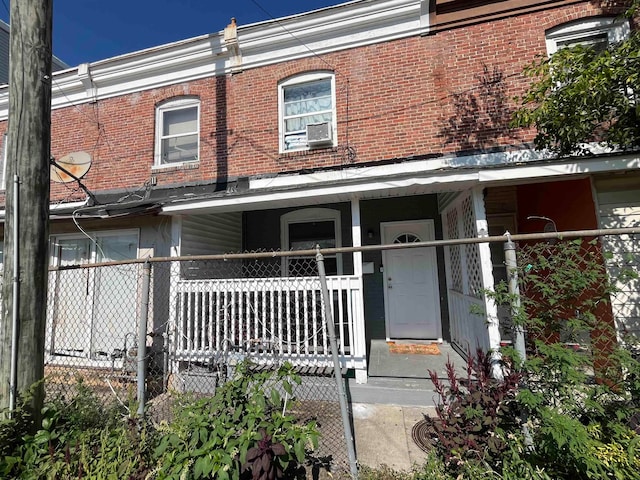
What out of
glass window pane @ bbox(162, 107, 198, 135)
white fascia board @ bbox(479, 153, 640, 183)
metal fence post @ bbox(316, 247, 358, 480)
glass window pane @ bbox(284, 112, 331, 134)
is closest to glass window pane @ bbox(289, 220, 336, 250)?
glass window pane @ bbox(284, 112, 331, 134)

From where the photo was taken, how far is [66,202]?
716 centimetres

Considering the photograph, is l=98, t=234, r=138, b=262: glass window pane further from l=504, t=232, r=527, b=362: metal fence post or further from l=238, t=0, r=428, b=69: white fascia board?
l=504, t=232, r=527, b=362: metal fence post

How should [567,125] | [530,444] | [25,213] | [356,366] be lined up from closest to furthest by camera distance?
1. [530,444]
2. [25,213]
3. [567,125]
4. [356,366]

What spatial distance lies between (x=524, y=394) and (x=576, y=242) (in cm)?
127

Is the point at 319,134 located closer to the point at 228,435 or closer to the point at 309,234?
the point at 309,234

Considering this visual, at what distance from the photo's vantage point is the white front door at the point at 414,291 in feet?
22.3

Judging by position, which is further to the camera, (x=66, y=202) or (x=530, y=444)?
(x=66, y=202)

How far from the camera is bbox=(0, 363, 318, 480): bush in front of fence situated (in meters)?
2.27

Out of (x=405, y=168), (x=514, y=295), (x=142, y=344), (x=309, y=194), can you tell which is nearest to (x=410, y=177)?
(x=405, y=168)

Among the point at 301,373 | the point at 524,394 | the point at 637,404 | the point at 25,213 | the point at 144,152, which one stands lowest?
the point at 301,373

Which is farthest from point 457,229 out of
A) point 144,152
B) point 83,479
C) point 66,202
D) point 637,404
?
point 66,202

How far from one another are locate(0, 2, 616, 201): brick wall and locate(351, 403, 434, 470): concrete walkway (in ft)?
13.4

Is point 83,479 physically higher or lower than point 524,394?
lower

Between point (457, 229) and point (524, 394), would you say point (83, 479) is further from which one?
point (457, 229)
